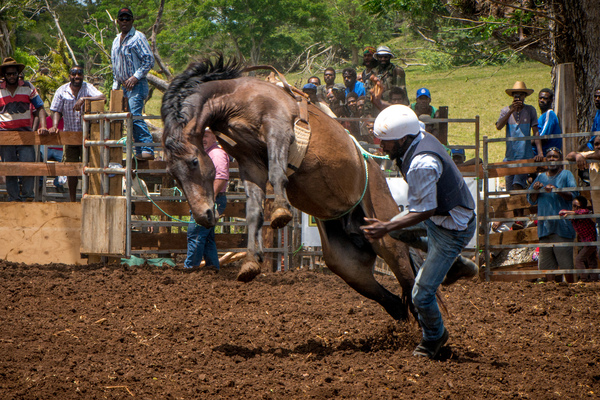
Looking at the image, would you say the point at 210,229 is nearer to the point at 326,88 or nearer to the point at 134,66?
the point at 134,66

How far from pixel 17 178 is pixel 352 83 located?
6.22m

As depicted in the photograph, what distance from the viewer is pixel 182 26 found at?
4469 cm

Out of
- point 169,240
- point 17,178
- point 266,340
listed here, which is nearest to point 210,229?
point 169,240

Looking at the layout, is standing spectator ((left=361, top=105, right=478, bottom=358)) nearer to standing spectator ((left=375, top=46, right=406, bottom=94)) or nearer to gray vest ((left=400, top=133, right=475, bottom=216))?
gray vest ((left=400, top=133, right=475, bottom=216))

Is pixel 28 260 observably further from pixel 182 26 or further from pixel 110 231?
pixel 182 26

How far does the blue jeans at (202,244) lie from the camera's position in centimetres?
887

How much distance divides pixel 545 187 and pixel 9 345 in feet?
22.7

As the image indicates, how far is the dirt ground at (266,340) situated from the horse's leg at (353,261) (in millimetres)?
231

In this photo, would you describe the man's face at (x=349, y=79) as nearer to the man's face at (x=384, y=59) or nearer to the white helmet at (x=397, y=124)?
the man's face at (x=384, y=59)

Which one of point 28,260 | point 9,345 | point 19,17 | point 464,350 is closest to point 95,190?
point 28,260

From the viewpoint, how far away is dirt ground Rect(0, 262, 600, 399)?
437 cm

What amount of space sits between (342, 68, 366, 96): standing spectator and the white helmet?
24.1 ft

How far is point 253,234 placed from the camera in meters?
5.11

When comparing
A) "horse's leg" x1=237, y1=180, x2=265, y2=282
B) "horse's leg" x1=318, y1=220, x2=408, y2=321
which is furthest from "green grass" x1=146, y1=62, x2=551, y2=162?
"horse's leg" x1=237, y1=180, x2=265, y2=282
